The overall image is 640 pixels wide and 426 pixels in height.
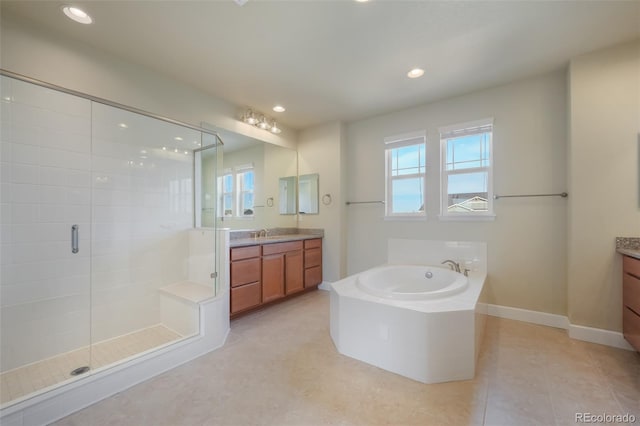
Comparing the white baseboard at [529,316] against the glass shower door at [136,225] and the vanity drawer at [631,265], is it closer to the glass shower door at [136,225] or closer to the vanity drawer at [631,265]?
the vanity drawer at [631,265]

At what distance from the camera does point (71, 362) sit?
203 cm

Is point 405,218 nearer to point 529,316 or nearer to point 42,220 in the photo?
point 529,316

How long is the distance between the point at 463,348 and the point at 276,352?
146 centimetres

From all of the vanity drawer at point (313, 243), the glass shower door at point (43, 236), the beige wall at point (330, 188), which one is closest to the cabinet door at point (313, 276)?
the beige wall at point (330, 188)

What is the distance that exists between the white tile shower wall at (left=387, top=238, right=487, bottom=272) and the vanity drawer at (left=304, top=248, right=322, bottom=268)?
1064 millimetres

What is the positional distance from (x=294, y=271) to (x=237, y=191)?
1375mm

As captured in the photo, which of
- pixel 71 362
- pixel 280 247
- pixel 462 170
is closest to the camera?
pixel 71 362

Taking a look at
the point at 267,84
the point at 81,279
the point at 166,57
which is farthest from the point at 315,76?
the point at 81,279

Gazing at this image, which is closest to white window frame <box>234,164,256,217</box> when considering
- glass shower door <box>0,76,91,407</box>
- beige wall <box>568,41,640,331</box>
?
glass shower door <box>0,76,91,407</box>

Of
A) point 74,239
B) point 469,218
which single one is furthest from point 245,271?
point 469,218

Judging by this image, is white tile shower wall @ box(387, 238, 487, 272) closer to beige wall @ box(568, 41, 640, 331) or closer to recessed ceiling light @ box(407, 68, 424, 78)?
beige wall @ box(568, 41, 640, 331)

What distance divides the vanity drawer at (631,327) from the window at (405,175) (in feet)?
6.23

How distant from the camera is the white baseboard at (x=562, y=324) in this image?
2242 mm

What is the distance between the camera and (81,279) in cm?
226
